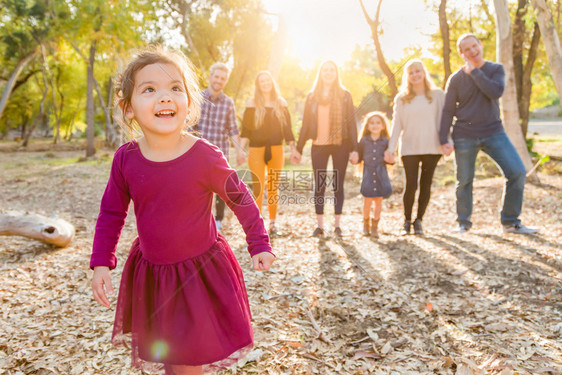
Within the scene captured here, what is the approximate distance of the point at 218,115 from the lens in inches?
203

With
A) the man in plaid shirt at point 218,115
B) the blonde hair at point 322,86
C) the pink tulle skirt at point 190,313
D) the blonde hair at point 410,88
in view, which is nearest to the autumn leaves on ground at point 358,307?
the pink tulle skirt at point 190,313

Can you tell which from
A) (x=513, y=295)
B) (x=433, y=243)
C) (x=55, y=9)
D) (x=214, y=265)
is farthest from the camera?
(x=55, y=9)

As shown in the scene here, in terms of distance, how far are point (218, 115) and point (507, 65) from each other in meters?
4.90

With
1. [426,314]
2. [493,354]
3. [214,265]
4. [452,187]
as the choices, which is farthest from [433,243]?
[452,187]

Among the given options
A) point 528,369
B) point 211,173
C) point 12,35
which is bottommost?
point 528,369

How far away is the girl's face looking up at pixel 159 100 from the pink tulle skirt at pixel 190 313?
1.88ft

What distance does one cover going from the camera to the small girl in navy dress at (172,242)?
1598 millimetres

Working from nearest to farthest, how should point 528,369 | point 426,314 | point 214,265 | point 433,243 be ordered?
point 214,265
point 528,369
point 426,314
point 433,243

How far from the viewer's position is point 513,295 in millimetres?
Answer: 3348

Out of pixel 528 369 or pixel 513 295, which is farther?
pixel 513 295

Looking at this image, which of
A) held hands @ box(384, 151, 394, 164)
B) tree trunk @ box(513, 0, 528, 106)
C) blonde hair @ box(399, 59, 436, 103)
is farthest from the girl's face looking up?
tree trunk @ box(513, 0, 528, 106)

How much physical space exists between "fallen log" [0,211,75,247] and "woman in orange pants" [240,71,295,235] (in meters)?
2.39

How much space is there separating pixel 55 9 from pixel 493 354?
18588 mm

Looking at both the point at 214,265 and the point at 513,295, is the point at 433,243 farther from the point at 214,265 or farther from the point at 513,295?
the point at 214,265
